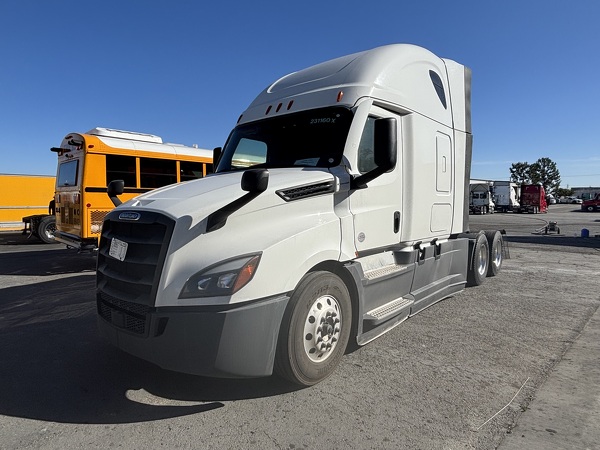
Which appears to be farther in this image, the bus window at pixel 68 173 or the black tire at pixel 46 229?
the black tire at pixel 46 229

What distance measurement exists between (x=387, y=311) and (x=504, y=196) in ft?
147

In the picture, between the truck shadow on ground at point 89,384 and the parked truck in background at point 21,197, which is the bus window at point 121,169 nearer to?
the truck shadow on ground at point 89,384

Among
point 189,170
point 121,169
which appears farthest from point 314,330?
point 189,170

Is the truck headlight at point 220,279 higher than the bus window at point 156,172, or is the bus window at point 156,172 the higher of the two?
the bus window at point 156,172

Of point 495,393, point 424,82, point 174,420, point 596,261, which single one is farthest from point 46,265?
point 596,261

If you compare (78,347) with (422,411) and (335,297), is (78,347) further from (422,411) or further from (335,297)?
(422,411)

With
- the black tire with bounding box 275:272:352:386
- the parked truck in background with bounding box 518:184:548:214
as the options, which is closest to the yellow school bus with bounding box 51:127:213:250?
the black tire with bounding box 275:272:352:386

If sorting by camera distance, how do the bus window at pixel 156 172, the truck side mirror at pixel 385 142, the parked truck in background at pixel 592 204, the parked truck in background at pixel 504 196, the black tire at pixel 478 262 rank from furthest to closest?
the parked truck in background at pixel 592 204, the parked truck in background at pixel 504 196, the bus window at pixel 156 172, the black tire at pixel 478 262, the truck side mirror at pixel 385 142

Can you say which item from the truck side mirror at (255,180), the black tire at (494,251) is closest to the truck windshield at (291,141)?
the truck side mirror at (255,180)

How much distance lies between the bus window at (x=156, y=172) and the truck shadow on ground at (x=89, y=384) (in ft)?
18.9

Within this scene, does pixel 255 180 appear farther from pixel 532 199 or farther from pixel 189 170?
pixel 532 199

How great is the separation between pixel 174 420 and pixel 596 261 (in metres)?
11.3

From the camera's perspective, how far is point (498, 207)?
1730 inches

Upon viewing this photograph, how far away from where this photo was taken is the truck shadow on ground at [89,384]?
298cm
